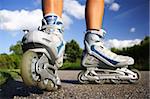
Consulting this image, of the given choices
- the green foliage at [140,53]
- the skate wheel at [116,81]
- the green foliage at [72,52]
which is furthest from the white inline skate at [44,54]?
the green foliage at [72,52]

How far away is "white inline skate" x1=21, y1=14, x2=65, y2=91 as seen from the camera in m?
1.45

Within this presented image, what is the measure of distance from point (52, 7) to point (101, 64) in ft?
2.00

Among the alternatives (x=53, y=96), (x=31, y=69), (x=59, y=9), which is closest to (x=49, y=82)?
(x=53, y=96)

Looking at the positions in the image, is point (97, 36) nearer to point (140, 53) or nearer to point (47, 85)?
point (47, 85)

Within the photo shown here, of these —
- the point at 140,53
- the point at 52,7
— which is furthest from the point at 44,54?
the point at 140,53

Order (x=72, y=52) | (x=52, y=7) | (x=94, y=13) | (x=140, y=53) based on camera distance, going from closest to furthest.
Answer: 1. (x=52, y=7)
2. (x=94, y=13)
3. (x=140, y=53)
4. (x=72, y=52)

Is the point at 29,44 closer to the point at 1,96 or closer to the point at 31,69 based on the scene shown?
the point at 31,69

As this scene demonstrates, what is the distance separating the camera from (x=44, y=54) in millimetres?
1586

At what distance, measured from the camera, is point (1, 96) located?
1.62m

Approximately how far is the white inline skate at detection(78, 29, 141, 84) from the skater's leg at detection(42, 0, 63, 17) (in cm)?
44

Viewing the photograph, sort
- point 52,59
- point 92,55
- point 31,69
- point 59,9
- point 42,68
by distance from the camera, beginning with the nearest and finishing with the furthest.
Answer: point 31,69 < point 42,68 < point 52,59 < point 59,9 < point 92,55

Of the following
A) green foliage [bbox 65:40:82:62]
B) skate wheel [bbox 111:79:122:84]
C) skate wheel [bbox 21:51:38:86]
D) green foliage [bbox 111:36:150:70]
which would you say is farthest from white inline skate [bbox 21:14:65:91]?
→ green foliage [bbox 65:40:82:62]

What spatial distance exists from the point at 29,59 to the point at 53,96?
9.2 inches

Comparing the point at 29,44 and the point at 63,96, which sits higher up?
the point at 29,44
